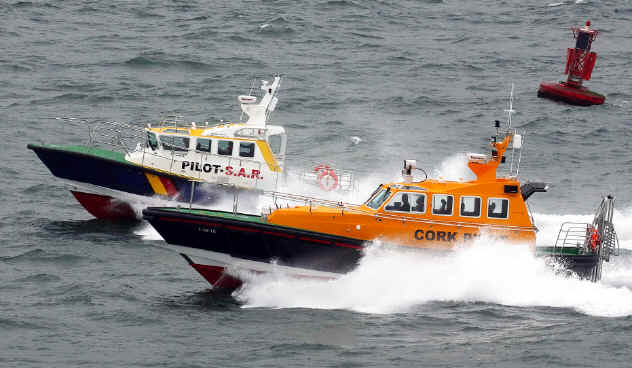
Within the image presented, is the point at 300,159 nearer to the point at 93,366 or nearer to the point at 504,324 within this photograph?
the point at 504,324

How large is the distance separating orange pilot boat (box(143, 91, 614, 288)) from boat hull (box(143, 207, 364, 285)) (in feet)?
0.07

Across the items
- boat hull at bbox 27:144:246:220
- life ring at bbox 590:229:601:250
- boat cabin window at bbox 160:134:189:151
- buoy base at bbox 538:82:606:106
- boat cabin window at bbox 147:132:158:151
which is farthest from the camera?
buoy base at bbox 538:82:606:106

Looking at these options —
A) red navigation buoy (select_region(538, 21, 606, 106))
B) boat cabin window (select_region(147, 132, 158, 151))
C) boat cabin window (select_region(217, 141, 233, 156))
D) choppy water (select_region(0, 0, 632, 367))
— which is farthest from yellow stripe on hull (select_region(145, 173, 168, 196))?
red navigation buoy (select_region(538, 21, 606, 106))

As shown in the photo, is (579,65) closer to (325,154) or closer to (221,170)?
(325,154)

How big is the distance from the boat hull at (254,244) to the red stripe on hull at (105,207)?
698 centimetres

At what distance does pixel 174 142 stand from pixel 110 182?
206 centimetres

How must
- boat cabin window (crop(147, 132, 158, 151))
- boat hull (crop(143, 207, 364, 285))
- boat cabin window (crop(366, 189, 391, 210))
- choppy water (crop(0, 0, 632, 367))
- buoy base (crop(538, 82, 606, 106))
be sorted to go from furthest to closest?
1. buoy base (crop(538, 82, 606, 106))
2. boat cabin window (crop(147, 132, 158, 151))
3. boat cabin window (crop(366, 189, 391, 210))
4. boat hull (crop(143, 207, 364, 285))
5. choppy water (crop(0, 0, 632, 367))

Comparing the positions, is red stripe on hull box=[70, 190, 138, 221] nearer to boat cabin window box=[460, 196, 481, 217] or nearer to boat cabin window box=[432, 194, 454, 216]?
boat cabin window box=[432, 194, 454, 216]

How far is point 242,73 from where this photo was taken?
146 feet

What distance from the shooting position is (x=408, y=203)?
22438mm

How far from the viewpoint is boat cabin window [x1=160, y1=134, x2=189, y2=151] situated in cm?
2897

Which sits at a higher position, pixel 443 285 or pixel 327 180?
pixel 327 180

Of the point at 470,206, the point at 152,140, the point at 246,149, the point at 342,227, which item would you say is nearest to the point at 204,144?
the point at 246,149

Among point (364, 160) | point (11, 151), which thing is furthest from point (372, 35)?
point (11, 151)
